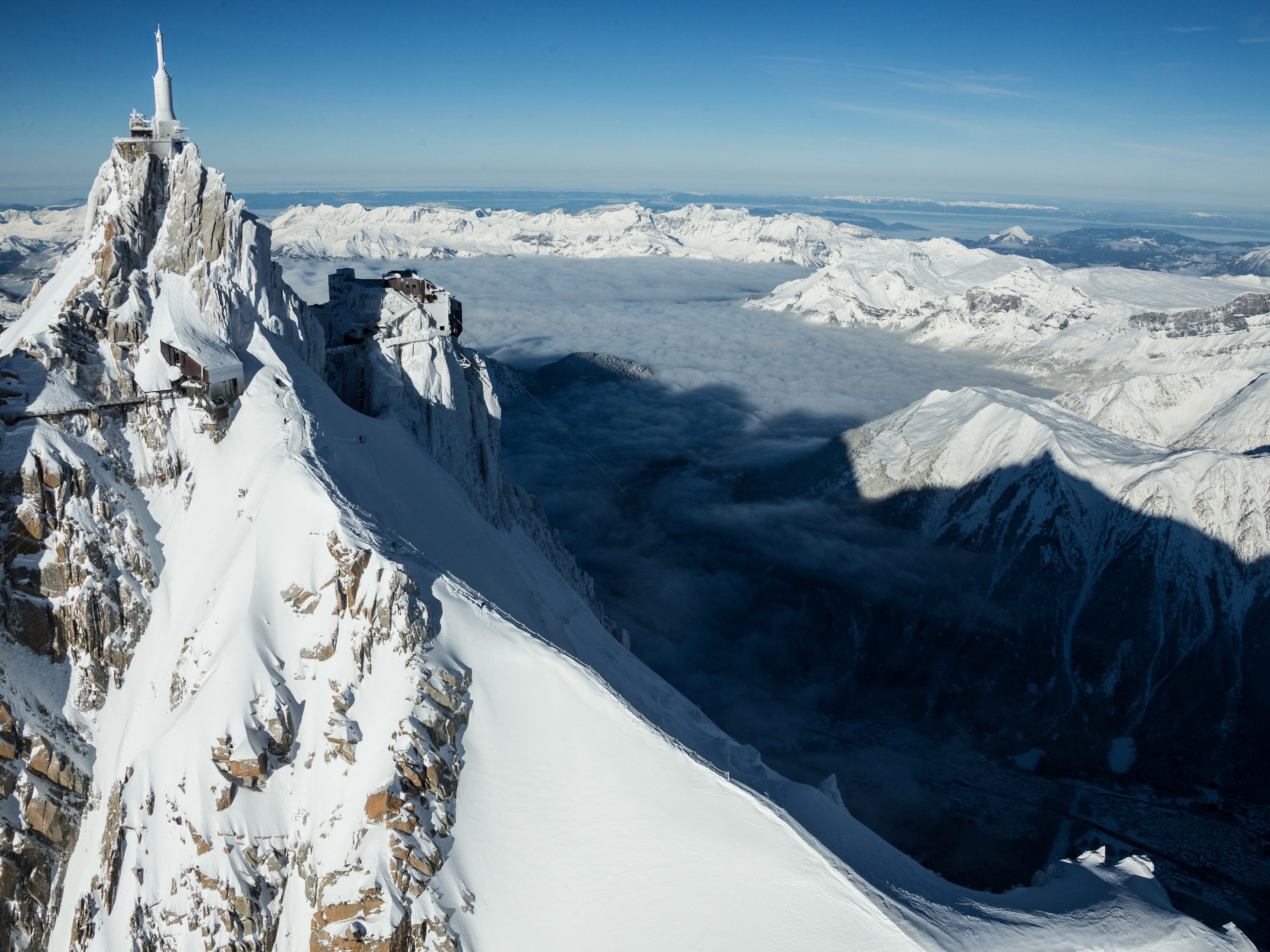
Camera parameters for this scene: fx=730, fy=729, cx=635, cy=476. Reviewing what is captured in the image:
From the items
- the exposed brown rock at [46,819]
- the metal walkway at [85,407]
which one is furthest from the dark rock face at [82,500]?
the metal walkway at [85,407]

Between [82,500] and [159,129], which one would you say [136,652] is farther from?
[159,129]

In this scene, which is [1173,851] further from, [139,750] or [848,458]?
[139,750]

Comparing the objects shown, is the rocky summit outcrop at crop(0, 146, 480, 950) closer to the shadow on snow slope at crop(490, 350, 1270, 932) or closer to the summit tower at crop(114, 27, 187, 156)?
the summit tower at crop(114, 27, 187, 156)

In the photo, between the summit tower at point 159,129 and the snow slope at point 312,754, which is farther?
the summit tower at point 159,129

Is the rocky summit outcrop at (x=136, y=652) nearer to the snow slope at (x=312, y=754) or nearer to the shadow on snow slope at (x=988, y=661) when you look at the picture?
the snow slope at (x=312, y=754)

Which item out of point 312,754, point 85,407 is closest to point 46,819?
point 312,754

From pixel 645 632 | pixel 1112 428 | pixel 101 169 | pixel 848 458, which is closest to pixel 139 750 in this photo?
pixel 101 169
